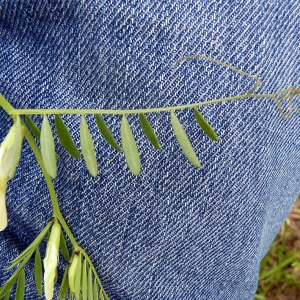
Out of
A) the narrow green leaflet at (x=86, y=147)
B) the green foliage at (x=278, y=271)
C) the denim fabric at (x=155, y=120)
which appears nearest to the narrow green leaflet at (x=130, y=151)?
the narrow green leaflet at (x=86, y=147)

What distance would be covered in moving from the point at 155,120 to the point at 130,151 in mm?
153

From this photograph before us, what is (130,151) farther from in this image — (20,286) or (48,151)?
(20,286)

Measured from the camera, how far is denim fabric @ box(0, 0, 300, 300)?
468 millimetres

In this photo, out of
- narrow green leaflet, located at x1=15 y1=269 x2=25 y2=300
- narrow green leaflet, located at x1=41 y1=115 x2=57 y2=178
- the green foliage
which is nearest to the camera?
narrow green leaflet, located at x1=41 y1=115 x2=57 y2=178

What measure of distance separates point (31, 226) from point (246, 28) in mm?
404

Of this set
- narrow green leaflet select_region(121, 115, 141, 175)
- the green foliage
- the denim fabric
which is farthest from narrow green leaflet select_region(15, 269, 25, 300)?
the green foliage

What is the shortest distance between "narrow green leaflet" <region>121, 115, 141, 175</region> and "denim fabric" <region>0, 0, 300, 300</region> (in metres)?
0.14

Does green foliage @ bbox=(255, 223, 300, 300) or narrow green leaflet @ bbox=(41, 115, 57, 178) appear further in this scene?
green foliage @ bbox=(255, 223, 300, 300)

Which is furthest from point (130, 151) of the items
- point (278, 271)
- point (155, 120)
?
point (278, 271)

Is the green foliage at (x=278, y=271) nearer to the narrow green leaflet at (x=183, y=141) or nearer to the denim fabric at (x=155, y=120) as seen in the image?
the denim fabric at (x=155, y=120)

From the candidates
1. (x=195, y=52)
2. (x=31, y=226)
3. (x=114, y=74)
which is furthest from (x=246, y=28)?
(x=31, y=226)

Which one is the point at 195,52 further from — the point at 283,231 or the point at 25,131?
the point at 283,231

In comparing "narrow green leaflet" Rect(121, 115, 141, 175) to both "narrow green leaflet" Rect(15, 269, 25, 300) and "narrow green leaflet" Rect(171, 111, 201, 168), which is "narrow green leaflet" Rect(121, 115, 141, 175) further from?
"narrow green leaflet" Rect(15, 269, 25, 300)

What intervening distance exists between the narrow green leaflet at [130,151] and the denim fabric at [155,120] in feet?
0.46
